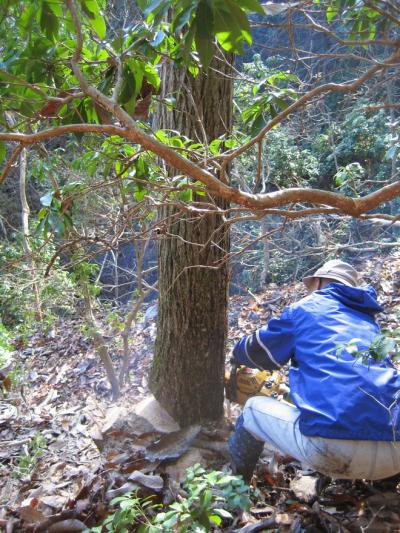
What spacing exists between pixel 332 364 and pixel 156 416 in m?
1.42

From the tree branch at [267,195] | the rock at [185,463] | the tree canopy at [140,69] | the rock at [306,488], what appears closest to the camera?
the tree canopy at [140,69]

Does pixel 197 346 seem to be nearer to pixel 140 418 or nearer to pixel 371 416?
pixel 140 418

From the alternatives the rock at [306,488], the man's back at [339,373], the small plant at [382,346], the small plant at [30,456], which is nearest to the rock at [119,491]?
the small plant at [30,456]

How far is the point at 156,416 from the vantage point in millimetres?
3297

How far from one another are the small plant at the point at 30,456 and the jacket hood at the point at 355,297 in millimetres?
2340

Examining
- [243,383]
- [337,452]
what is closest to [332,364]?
[337,452]

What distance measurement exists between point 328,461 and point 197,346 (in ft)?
3.78

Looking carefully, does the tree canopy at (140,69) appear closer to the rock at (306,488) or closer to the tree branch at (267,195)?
the tree branch at (267,195)

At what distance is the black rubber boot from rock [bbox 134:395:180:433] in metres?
0.54

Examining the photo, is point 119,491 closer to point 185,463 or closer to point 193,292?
point 185,463

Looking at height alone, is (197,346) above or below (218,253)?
below

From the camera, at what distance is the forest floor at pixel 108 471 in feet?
8.22

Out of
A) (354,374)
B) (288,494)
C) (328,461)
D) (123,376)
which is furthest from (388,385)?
(123,376)

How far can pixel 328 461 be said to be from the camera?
238 centimetres
